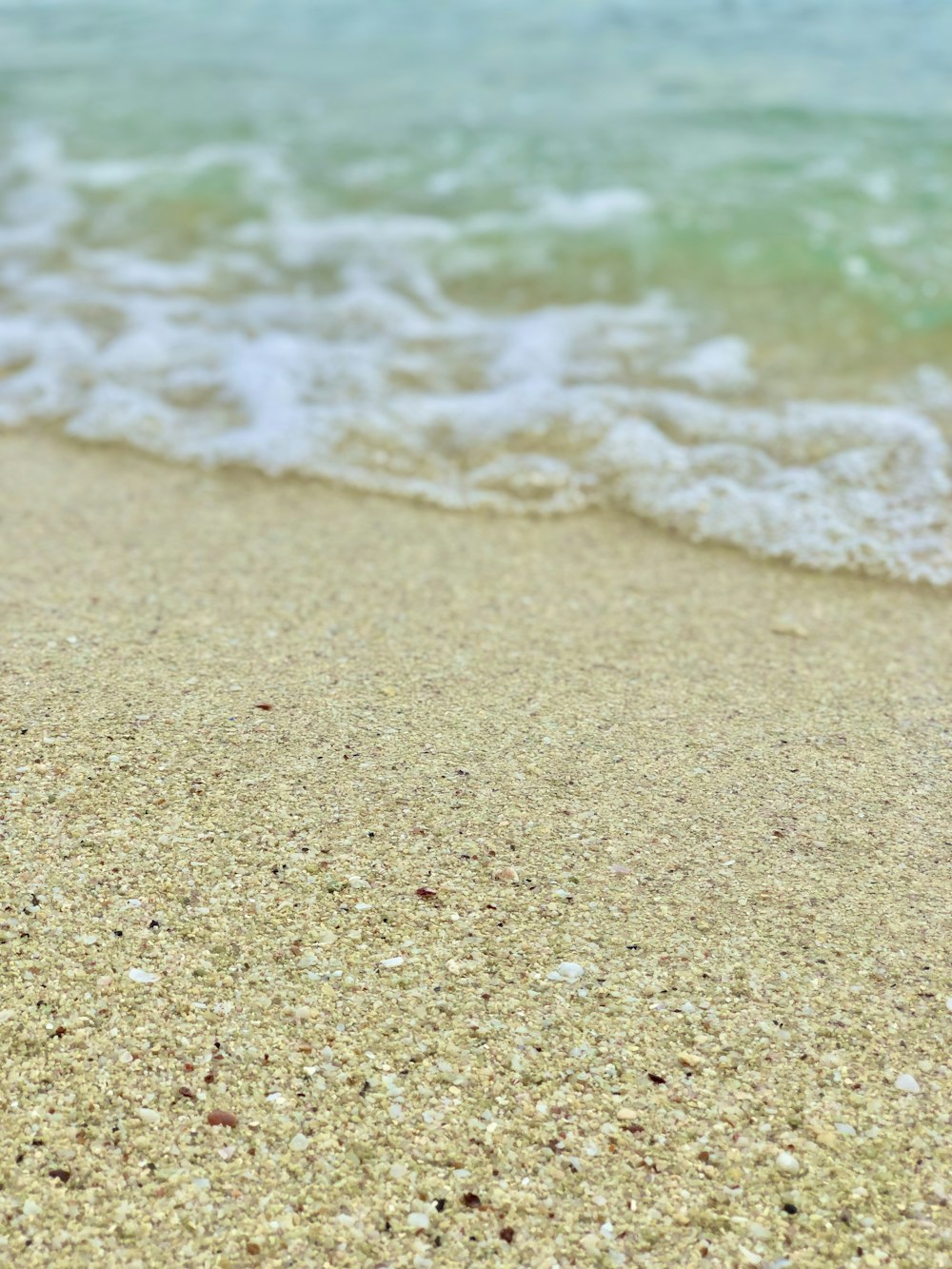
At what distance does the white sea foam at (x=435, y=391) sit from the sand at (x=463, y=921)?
523 millimetres

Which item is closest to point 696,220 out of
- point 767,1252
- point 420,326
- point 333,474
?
point 420,326

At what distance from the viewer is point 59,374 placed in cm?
374

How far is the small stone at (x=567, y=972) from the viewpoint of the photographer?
1.61m

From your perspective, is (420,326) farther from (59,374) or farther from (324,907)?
(324,907)

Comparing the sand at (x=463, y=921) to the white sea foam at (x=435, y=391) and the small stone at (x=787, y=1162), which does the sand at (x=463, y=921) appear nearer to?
the small stone at (x=787, y=1162)

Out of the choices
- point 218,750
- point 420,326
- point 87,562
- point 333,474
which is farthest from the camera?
point 420,326

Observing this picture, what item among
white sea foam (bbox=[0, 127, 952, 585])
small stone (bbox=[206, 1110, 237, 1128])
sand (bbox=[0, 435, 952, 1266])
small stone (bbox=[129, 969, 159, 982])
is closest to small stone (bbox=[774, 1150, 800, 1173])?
sand (bbox=[0, 435, 952, 1266])

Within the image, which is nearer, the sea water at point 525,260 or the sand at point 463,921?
the sand at point 463,921

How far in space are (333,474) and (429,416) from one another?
0.47m

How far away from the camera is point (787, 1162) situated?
4.58 ft

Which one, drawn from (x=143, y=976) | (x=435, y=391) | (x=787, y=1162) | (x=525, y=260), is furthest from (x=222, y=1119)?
(x=525, y=260)

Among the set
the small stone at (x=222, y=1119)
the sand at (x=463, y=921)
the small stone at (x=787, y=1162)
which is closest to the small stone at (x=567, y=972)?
the sand at (x=463, y=921)

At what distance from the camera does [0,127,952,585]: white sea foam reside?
3.13 metres

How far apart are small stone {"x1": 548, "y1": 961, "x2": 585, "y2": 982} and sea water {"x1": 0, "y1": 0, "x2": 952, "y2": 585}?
5.15 ft
